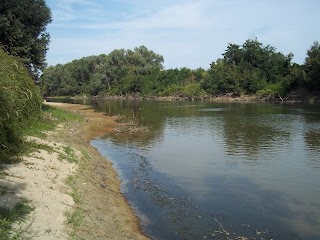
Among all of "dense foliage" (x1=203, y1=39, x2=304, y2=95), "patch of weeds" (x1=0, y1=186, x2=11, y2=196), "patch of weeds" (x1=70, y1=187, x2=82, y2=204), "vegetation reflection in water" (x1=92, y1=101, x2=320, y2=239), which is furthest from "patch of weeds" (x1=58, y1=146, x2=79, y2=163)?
"dense foliage" (x1=203, y1=39, x2=304, y2=95)

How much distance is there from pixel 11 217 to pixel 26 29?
88.8 feet

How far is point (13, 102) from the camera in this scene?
36.0 ft

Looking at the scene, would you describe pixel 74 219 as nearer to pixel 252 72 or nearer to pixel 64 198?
pixel 64 198

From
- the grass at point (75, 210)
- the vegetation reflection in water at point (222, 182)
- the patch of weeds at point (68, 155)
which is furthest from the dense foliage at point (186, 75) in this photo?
the grass at point (75, 210)

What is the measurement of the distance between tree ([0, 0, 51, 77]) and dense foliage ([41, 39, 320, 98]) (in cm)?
5571

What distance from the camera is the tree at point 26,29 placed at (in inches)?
1185

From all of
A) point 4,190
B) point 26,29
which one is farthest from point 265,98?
A: point 4,190

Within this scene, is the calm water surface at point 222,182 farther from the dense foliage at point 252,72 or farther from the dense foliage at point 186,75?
the dense foliage at point 252,72

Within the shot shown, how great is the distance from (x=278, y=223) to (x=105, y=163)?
440 inches

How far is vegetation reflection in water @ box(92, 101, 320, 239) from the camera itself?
11.9 m

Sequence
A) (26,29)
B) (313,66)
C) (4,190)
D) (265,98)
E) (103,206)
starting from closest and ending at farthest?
(4,190), (103,206), (26,29), (313,66), (265,98)

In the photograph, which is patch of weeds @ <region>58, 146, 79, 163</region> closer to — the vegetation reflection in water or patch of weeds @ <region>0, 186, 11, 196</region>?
the vegetation reflection in water

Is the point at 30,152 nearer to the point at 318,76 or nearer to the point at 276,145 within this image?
the point at 276,145

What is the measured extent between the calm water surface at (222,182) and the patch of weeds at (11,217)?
383 cm
